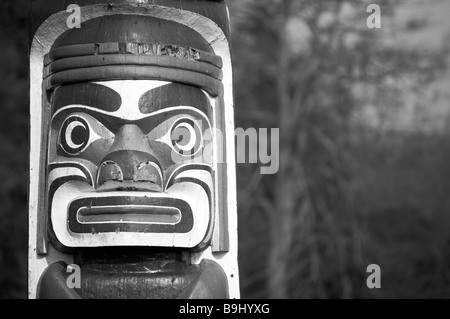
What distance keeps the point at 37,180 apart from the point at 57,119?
334 mm

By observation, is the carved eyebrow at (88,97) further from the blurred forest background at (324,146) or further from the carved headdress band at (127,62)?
the blurred forest background at (324,146)

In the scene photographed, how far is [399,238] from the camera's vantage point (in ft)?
35.5

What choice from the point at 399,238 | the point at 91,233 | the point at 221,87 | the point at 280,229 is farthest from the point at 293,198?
the point at 91,233

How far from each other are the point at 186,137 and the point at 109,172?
0.45 metres

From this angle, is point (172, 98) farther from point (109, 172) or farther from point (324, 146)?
point (324, 146)

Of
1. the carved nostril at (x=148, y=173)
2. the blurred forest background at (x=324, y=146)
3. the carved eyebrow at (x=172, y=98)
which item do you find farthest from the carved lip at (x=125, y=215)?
the blurred forest background at (x=324, y=146)

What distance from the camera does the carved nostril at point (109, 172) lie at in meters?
3.06

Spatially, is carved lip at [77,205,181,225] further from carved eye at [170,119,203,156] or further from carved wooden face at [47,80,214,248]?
carved eye at [170,119,203,156]

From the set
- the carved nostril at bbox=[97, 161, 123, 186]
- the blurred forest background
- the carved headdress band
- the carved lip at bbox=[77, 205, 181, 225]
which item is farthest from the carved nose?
the blurred forest background

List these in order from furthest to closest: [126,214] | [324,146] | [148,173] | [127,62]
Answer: [324,146]
[127,62]
[148,173]
[126,214]

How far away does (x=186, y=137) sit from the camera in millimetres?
3307

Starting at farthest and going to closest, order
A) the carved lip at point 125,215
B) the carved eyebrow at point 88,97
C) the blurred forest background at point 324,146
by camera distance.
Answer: the blurred forest background at point 324,146 < the carved eyebrow at point 88,97 < the carved lip at point 125,215

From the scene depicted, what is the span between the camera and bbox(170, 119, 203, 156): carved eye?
129 inches

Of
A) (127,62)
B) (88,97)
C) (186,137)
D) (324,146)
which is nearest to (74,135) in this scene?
(88,97)
